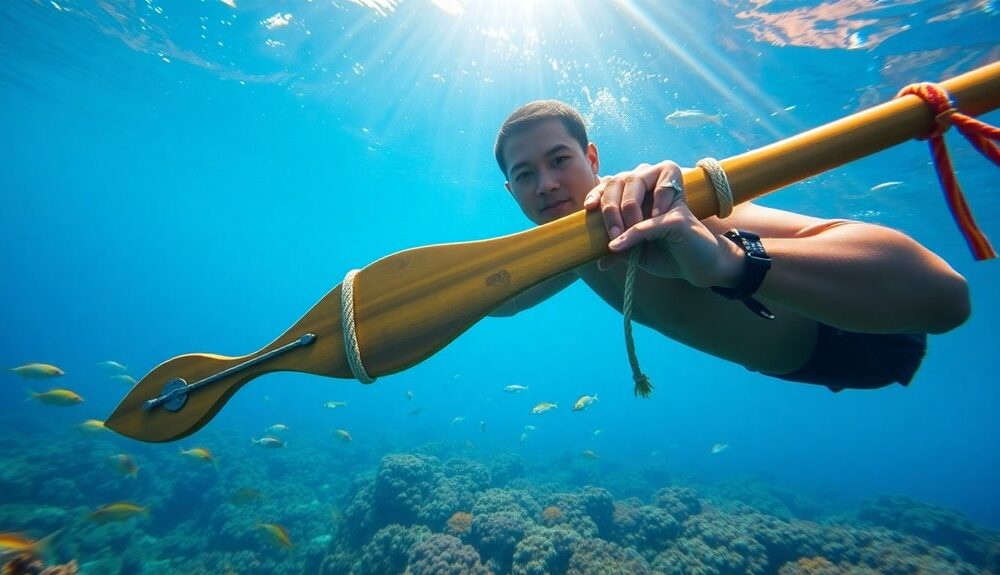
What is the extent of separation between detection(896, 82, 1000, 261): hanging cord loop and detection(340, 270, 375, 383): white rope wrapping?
208 cm

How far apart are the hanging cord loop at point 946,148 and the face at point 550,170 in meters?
1.19

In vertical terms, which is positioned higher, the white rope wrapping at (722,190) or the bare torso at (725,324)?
the white rope wrapping at (722,190)

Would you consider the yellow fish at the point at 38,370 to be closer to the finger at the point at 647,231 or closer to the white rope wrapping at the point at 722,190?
the finger at the point at 647,231

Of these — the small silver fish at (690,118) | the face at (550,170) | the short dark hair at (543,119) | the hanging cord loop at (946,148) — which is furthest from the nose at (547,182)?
the small silver fish at (690,118)

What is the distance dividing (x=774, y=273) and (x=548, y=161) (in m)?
1.22

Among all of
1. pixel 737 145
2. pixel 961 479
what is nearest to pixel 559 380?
pixel 961 479

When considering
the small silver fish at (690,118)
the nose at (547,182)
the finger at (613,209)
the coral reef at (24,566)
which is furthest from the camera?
the small silver fish at (690,118)

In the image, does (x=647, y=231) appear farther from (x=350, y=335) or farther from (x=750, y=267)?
(x=350, y=335)

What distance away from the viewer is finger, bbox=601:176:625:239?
119 centimetres

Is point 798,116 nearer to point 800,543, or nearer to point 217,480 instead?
point 800,543

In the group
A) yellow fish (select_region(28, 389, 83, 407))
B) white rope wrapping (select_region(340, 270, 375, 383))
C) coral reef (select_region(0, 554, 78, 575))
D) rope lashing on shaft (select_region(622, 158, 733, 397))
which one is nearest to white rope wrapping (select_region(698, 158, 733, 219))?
rope lashing on shaft (select_region(622, 158, 733, 397))

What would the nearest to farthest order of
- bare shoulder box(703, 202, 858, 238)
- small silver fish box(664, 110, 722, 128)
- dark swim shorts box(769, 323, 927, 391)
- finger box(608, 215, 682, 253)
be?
1. finger box(608, 215, 682, 253)
2. bare shoulder box(703, 202, 858, 238)
3. dark swim shorts box(769, 323, 927, 391)
4. small silver fish box(664, 110, 722, 128)

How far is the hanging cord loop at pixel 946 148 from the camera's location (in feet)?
4.27

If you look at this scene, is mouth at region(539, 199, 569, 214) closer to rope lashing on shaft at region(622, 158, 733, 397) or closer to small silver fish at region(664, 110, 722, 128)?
rope lashing on shaft at region(622, 158, 733, 397)
